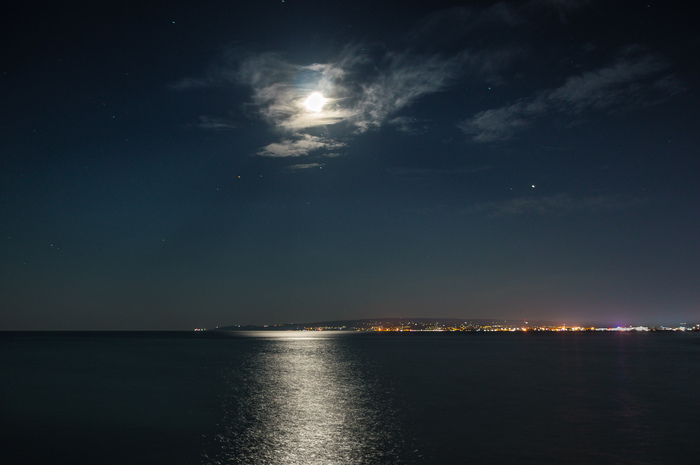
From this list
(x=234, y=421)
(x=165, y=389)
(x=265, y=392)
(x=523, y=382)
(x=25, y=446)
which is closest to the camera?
(x=25, y=446)

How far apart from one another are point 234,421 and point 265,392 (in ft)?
34.4

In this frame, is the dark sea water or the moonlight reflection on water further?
the dark sea water

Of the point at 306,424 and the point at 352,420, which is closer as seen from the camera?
the point at 306,424

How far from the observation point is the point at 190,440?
69.1 feet

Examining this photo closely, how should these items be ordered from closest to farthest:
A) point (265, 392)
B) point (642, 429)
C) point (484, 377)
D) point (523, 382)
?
point (642, 429), point (265, 392), point (523, 382), point (484, 377)

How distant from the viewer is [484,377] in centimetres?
4475

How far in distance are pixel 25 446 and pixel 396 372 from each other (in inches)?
1392

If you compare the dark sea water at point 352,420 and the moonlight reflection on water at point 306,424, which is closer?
the moonlight reflection on water at point 306,424

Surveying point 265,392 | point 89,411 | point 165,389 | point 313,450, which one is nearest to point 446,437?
point 313,450

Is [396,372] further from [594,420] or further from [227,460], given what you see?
[227,460]

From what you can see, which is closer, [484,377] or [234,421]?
[234,421]

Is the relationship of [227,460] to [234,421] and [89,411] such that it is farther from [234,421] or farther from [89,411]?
[89,411]

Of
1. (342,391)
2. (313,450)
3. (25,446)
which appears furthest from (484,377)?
(25,446)

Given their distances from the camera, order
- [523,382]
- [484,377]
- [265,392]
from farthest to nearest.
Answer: [484,377] < [523,382] < [265,392]
